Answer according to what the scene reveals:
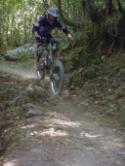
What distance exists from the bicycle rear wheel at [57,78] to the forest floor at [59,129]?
0.19 m

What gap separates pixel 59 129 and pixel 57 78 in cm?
284

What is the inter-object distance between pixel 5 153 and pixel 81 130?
1566mm

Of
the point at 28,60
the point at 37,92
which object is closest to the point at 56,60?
the point at 37,92

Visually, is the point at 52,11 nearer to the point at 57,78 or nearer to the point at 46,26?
the point at 46,26

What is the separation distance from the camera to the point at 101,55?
1163 centimetres

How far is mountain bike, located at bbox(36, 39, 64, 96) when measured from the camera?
9.80 meters

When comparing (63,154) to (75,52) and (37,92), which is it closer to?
(37,92)

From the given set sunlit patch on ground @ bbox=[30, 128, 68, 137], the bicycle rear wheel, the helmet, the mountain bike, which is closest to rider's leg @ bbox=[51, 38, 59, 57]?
the mountain bike

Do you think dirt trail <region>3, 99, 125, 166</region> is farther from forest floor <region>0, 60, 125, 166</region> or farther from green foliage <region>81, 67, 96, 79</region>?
green foliage <region>81, 67, 96, 79</region>

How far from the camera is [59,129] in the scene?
23.9ft

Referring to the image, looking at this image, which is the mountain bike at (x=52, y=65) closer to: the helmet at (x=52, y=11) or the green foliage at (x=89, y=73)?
the helmet at (x=52, y=11)

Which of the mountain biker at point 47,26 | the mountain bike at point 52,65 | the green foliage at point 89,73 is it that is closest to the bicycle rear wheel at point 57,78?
the mountain bike at point 52,65

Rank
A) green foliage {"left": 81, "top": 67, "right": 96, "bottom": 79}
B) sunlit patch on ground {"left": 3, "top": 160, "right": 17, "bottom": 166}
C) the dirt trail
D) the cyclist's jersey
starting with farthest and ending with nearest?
green foliage {"left": 81, "top": 67, "right": 96, "bottom": 79} → the cyclist's jersey → the dirt trail → sunlit patch on ground {"left": 3, "top": 160, "right": 17, "bottom": 166}

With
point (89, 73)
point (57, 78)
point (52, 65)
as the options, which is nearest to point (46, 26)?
point (52, 65)
